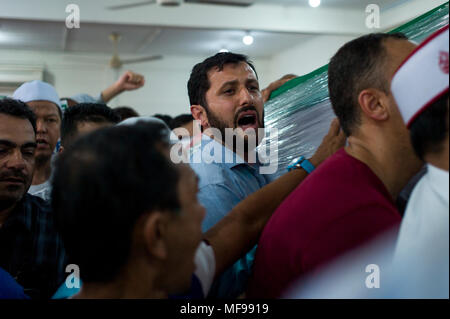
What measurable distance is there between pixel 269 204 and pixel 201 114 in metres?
0.92

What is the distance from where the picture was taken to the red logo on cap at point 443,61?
2.68ft

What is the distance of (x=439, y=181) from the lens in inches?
32.7

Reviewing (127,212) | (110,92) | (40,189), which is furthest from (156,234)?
(110,92)

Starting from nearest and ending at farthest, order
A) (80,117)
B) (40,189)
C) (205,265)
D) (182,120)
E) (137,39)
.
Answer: (205,265) → (40,189) → (80,117) → (182,120) → (137,39)

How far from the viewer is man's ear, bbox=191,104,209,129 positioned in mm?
2141

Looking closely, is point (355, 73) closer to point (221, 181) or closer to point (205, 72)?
point (221, 181)

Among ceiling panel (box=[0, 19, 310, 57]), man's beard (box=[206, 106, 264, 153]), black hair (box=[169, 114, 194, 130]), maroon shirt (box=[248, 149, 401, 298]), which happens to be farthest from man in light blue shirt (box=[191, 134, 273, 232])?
ceiling panel (box=[0, 19, 310, 57])

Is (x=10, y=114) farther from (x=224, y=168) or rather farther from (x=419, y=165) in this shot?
(x=419, y=165)

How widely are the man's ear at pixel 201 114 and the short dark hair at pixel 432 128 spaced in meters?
1.31

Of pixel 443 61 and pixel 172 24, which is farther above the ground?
pixel 172 24

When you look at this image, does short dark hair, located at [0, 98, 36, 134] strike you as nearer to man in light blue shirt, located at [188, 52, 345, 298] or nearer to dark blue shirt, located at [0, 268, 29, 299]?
man in light blue shirt, located at [188, 52, 345, 298]

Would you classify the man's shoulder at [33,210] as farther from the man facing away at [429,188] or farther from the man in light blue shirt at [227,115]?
the man facing away at [429,188]

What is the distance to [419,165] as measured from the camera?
1163 millimetres

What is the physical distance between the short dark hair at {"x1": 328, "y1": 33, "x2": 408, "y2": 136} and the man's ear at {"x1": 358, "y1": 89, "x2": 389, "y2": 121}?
14 mm
